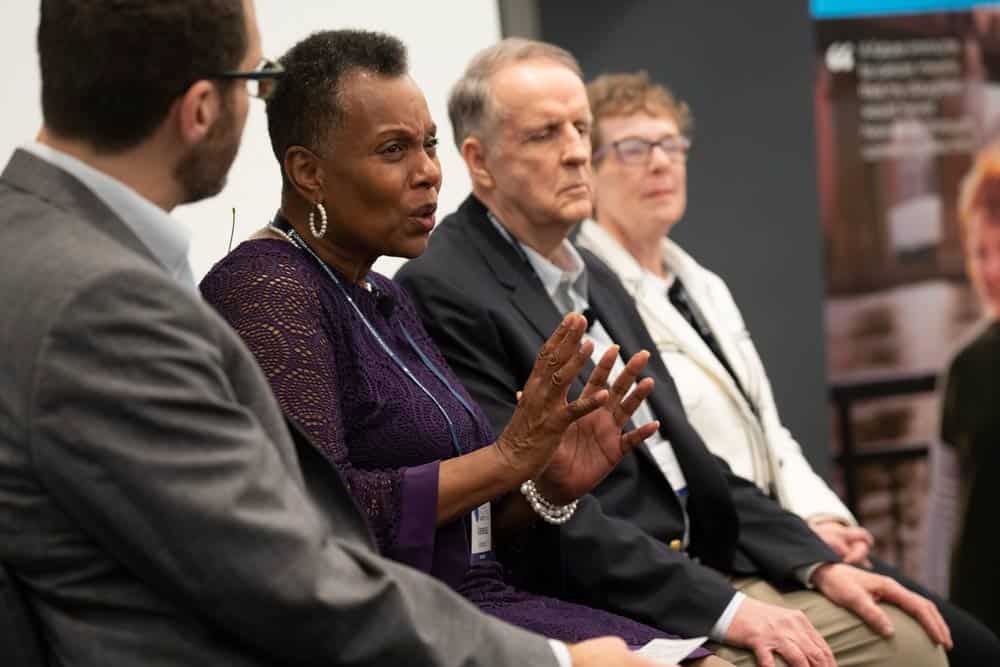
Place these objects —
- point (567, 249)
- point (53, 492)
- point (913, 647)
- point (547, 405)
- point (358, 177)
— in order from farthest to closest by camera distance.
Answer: point (567, 249)
point (913, 647)
point (358, 177)
point (547, 405)
point (53, 492)

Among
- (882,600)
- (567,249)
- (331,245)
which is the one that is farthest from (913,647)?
(331,245)

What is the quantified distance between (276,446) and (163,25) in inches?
17.2

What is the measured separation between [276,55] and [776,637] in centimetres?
135

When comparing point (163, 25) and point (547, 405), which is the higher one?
point (163, 25)

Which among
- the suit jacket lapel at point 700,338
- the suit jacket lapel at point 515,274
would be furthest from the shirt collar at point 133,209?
the suit jacket lapel at point 700,338

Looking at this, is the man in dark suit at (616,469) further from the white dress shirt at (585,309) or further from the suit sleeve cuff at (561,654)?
the suit sleeve cuff at (561,654)

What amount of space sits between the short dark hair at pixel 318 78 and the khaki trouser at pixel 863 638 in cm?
125

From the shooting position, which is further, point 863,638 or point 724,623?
point 863,638

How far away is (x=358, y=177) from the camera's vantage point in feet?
6.24

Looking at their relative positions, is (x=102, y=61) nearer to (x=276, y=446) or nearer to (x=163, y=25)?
(x=163, y=25)

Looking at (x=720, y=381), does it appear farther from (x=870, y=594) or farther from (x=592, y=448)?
(x=592, y=448)

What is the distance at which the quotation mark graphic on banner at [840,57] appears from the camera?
13.5 feet

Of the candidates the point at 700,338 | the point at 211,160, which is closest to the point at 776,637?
the point at 700,338

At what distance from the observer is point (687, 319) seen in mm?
2980
